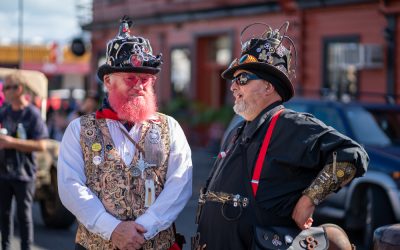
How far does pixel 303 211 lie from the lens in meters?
3.87

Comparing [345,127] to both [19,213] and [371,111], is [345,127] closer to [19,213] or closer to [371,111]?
[371,111]

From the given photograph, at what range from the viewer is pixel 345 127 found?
9.77m

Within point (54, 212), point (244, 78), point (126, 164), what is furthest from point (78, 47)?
point (244, 78)

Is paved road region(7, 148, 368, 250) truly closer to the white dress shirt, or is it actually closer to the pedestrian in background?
the pedestrian in background

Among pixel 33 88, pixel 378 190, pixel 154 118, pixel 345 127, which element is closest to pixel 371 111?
pixel 345 127

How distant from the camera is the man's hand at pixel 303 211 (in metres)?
3.86

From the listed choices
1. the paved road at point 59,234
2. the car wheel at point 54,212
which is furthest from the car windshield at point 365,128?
the car wheel at point 54,212

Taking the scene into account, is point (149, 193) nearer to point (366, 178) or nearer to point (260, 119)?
point (260, 119)

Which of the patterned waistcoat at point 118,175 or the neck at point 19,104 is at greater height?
the neck at point 19,104

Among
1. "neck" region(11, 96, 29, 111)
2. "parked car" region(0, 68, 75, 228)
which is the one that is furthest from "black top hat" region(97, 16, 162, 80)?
"parked car" region(0, 68, 75, 228)

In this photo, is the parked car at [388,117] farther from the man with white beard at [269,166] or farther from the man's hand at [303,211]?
the man's hand at [303,211]

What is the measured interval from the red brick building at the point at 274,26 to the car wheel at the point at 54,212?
4.97 metres

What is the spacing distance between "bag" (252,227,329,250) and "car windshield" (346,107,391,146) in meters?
5.81

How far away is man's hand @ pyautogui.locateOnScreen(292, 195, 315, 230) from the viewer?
12.7ft
